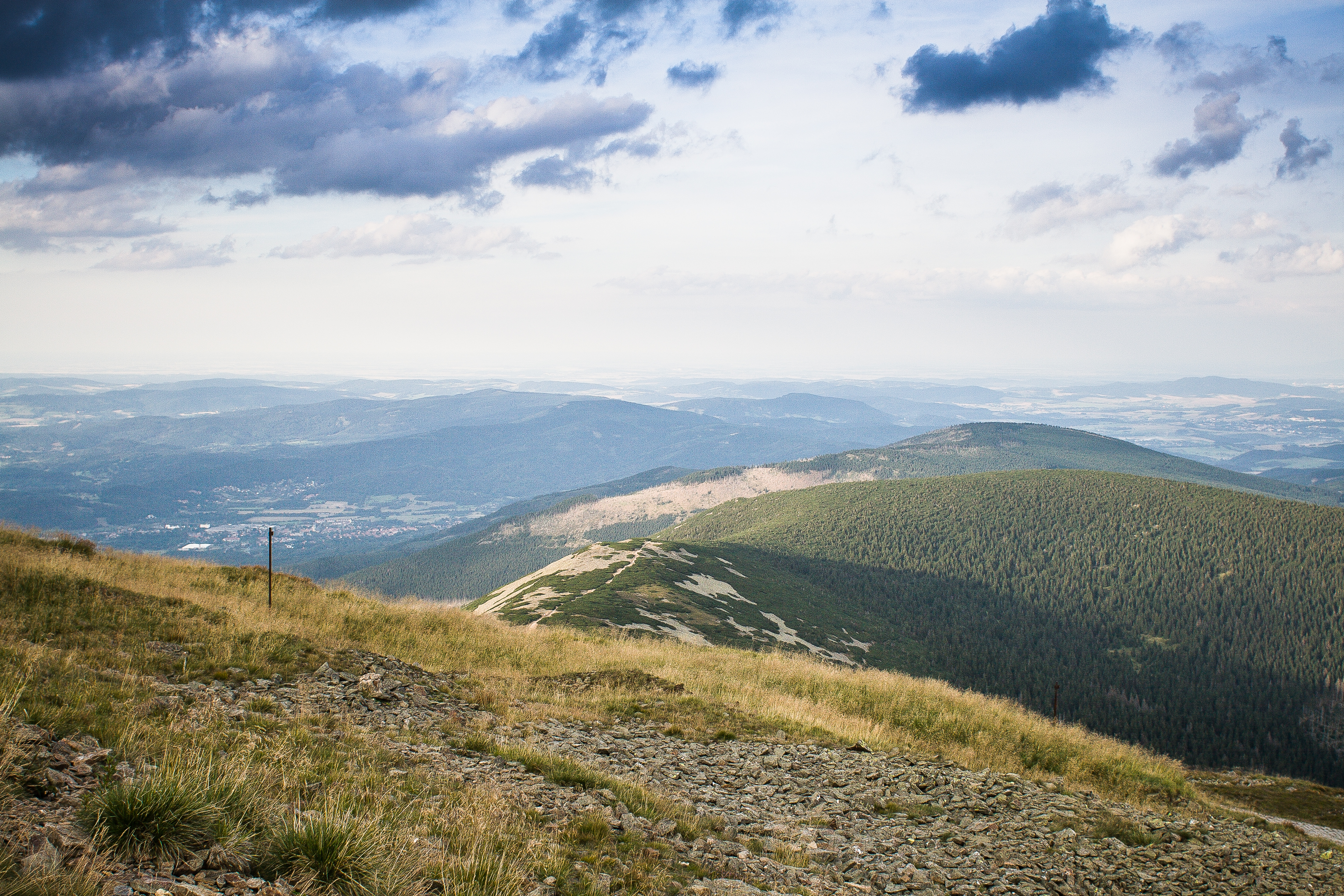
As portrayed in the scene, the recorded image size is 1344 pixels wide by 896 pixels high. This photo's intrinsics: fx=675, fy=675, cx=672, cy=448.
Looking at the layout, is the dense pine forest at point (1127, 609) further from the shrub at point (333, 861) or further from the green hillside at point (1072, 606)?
the shrub at point (333, 861)

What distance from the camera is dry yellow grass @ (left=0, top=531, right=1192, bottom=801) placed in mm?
16031

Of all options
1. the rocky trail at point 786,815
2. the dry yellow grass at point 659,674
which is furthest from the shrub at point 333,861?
the dry yellow grass at point 659,674

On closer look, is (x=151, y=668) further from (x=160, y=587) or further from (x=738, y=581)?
(x=738, y=581)

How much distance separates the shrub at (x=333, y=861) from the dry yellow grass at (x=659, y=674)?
8832mm

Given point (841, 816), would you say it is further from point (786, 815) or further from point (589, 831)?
point (589, 831)

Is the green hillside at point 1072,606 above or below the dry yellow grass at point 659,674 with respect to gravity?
below

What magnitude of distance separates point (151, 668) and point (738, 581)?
337ft

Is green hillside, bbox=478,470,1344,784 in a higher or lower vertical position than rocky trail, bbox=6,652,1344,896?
lower

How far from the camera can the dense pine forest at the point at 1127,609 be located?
118438 millimetres

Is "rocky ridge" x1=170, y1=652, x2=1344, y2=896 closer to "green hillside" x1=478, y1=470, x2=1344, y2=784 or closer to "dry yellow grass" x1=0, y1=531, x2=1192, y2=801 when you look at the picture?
"dry yellow grass" x1=0, y1=531, x2=1192, y2=801

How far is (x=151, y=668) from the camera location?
1236 cm

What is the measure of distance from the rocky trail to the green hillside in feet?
123

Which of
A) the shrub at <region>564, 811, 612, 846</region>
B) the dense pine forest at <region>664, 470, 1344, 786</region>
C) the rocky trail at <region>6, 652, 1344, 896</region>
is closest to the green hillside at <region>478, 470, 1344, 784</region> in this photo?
the dense pine forest at <region>664, 470, 1344, 786</region>


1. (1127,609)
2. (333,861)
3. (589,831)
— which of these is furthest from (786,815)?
(1127,609)
